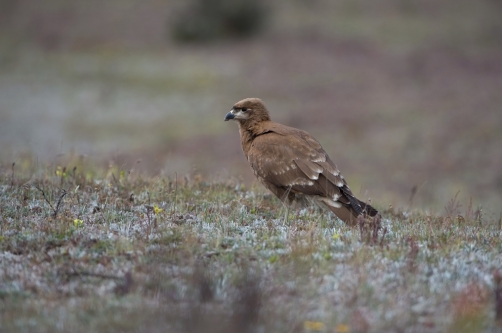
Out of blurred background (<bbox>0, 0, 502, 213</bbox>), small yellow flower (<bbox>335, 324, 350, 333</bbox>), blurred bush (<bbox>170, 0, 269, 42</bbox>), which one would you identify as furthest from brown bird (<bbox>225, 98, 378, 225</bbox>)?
blurred bush (<bbox>170, 0, 269, 42</bbox>)

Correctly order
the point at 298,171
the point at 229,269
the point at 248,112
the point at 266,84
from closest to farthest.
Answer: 1. the point at 229,269
2. the point at 298,171
3. the point at 248,112
4. the point at 266,84

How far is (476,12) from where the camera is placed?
143 ft

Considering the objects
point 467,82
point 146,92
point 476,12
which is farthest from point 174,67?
point 476,12

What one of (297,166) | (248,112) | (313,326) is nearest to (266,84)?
(248,112)

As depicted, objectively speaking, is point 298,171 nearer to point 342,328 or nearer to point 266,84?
point 342,328

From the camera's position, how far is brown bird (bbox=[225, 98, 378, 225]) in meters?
8.66

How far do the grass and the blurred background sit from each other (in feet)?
14.5

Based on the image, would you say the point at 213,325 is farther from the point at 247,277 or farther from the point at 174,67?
the point at 174,67

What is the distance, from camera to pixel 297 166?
920cm

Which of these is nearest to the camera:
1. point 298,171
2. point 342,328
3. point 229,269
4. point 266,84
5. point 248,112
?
point 342,328

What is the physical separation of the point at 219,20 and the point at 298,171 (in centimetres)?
2874

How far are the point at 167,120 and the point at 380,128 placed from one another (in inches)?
315

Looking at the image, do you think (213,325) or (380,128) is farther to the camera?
(380,128)

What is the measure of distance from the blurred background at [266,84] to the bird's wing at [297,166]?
9.96ft
